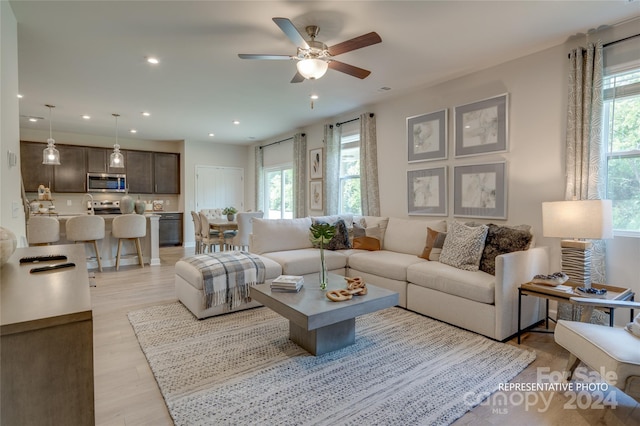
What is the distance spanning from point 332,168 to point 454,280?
11.3 ft

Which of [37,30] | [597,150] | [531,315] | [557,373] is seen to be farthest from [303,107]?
[557,373]

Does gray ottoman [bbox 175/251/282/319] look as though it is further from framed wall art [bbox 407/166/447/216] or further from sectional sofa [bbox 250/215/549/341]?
framed wall art [bbox 407/166/447/216]

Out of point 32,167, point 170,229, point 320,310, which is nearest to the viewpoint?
point 320,310

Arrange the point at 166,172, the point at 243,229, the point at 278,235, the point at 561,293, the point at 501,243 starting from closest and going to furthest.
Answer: the point at 561,293, the point at 501,243, the point at 278,235, the point at 243,229, the point at 166,172

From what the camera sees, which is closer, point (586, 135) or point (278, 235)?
point (586, 135)

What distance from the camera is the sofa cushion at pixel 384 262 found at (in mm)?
3621

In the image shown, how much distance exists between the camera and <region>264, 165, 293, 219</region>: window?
770 cm

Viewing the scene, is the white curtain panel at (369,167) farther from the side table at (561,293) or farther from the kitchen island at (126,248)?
the kitchen island at (126,248)

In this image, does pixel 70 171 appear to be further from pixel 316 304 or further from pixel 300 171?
pixel 316 304

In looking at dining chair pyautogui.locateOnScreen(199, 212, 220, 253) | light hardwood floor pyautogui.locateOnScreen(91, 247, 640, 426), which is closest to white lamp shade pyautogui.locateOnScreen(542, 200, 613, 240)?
light hardwood floor pyautogui.locateOnScreen(91, 247, 640, 426)

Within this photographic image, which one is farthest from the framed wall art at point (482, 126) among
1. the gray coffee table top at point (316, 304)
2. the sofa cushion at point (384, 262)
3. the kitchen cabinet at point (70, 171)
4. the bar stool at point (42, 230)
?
the kitchen cabinet at point (70, 171)

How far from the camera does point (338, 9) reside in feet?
8.61

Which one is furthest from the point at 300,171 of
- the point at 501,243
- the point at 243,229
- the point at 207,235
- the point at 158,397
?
the point at 158,397

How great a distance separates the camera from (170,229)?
8.23 metres
